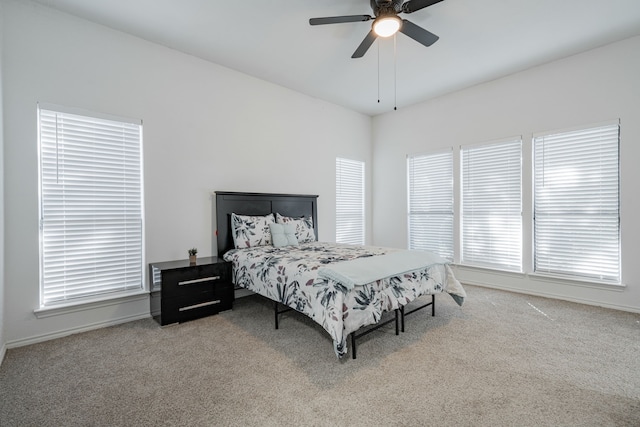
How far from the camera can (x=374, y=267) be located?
2412 millimetres

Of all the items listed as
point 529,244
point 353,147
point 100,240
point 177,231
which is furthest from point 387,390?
point 353,147

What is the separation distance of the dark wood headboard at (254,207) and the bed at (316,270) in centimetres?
1

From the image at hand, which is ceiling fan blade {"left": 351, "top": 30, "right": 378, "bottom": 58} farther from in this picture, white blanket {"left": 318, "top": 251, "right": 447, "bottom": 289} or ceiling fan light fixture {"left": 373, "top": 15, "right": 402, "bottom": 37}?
white blanket {"left": 318, "top": 251, "right": 447, "bottom": 289}

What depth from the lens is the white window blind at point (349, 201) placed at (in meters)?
5.41

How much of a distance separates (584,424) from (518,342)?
101 centimetres

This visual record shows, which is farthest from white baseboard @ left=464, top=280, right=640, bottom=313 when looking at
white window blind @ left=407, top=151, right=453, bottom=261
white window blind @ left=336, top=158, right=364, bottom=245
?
white window blind @ left=336, top=158, right=364, bottom=245

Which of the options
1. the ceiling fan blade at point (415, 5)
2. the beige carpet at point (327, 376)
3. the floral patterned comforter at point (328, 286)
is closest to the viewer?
the beige carpet at point (327, 376)

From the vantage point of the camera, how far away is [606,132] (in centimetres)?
343

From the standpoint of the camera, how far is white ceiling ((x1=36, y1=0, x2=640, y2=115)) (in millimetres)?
2707

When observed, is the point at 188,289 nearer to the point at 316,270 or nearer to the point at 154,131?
the point at 316,270

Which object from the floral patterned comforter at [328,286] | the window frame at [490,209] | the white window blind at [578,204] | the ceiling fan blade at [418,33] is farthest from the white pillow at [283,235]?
the white window blind at [578,204]

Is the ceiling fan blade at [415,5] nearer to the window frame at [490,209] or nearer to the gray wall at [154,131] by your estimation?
the gray wall at [154,131]

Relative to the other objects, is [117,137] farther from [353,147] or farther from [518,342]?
[518,342]

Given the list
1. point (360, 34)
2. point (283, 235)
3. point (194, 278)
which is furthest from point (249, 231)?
point (360, 34)
